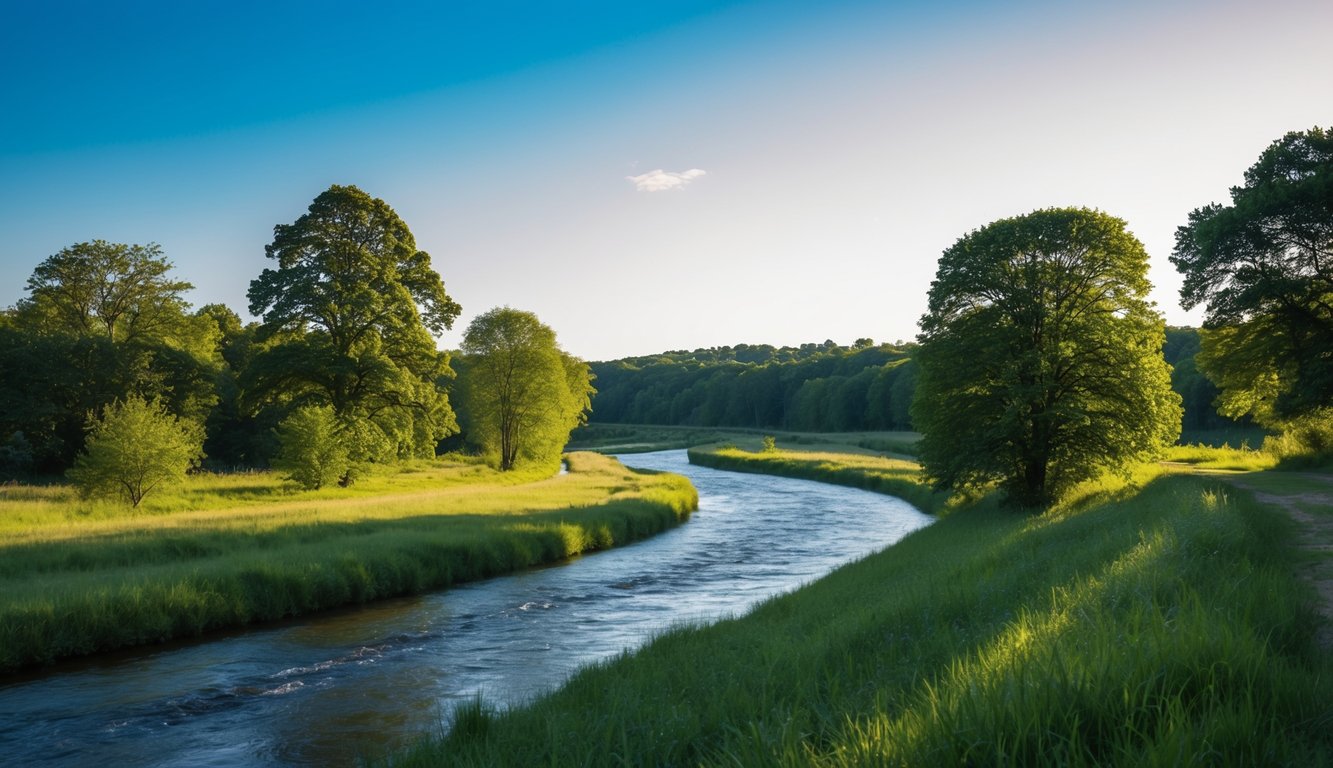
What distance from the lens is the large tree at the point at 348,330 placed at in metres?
36.7

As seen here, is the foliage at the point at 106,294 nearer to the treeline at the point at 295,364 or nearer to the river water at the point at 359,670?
the treeline at the point at 295,364

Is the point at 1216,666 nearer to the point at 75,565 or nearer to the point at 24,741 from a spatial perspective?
the point at 24,741

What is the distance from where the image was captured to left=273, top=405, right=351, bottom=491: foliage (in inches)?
1362

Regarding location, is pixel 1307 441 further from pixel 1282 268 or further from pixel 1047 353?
pixel 1047 353

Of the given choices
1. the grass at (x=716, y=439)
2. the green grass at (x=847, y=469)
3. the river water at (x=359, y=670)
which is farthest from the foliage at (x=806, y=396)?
the river water at (x=359, y=670)

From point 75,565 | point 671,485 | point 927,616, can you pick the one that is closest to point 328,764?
point 927,616

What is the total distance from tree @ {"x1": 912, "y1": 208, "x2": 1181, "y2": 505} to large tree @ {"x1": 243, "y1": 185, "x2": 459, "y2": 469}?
2362cm

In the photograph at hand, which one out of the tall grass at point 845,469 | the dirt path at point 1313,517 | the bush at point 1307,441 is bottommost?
the tall grass at point 845,469

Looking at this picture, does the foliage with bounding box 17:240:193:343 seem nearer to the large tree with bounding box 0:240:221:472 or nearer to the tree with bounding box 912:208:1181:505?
the large tree with bounding box 0:240:221:472

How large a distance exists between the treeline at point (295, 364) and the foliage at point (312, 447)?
0.08 meters

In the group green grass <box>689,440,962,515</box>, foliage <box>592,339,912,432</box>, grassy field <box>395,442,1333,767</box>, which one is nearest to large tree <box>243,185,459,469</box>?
green grass <box>689,440,962,515</box>

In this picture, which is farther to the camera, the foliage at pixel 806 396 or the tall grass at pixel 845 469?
the foliage at pixel 806 396

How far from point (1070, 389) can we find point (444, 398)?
2826cm

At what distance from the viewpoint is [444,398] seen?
4128 cm
